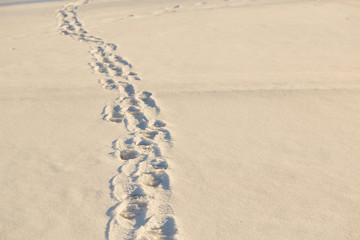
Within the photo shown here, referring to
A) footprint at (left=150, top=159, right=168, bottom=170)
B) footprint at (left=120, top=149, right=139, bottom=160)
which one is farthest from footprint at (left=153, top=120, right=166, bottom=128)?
footprint at (left=150, top=159, right=168, bottom=170)

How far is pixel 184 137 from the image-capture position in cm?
269

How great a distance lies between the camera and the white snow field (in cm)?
188

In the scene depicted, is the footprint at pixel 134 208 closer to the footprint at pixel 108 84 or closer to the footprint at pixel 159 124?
the footprint at pixel 159 124

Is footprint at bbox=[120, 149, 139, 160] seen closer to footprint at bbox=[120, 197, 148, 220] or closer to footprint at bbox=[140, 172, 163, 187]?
footprint at bbox=[140, 172, 163, 187]

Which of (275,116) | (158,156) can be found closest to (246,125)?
(275,116)

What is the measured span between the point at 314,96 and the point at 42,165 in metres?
1.99

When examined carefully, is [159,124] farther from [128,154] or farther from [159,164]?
[159,164]

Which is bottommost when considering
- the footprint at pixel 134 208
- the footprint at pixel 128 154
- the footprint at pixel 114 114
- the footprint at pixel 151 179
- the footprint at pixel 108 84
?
the footprint at pixel 108 84

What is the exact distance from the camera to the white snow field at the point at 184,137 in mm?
1877

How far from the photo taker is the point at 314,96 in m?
3.29

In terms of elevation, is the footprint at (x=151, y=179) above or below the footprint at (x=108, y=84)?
above

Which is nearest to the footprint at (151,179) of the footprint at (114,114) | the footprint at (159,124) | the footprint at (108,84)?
the footprint at (159,124)

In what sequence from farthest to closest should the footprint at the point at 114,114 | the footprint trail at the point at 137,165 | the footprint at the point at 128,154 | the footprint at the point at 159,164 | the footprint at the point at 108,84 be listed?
the footprint at the point at 108,84
the footprint at the point at 114,114
the footprint at the point at 128,154
the footprint at the point at 159,164
the footprint trail at the point at 137,165

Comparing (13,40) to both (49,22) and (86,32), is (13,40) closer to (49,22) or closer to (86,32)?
(86,32)
